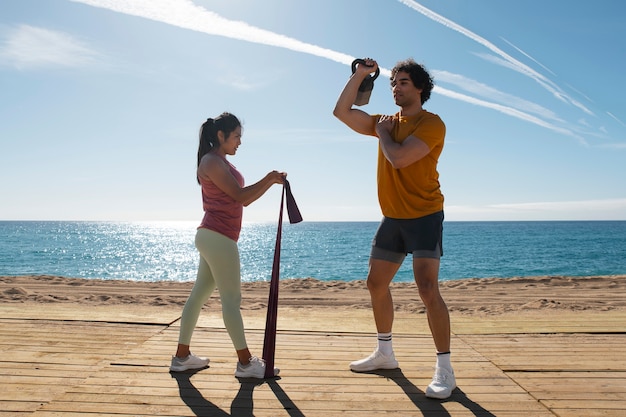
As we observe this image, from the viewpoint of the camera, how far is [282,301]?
28.1 feet

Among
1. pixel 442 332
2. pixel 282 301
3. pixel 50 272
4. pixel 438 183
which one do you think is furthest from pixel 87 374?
pixel 50 272

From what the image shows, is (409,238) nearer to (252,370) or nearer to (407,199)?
(407,199)

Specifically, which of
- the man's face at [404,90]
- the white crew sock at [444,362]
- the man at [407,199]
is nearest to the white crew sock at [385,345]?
the man at [407,199]

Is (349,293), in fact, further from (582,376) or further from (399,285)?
(582,376)

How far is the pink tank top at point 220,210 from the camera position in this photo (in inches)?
126

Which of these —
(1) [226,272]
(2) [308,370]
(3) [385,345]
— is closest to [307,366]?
(2) [308,370]

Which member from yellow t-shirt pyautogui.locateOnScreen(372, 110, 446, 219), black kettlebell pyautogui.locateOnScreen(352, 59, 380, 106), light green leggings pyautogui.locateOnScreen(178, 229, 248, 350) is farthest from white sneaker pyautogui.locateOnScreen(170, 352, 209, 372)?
black kettlebell pyautogui.locateOnScreen(352, 59, 380, 106)

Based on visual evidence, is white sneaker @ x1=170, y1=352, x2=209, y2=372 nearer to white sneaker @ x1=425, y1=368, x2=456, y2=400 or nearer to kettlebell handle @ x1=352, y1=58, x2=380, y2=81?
white sneaker @ x1=425, y1=368, x2=456, y2=400

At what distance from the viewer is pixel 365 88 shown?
338 cm

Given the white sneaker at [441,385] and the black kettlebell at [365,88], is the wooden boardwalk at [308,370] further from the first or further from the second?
the black kettlebell at [365,88]

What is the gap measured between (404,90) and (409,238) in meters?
0.96

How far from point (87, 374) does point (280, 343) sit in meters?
1.48

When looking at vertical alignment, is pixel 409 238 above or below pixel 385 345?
above

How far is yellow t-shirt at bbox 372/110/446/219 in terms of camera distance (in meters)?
3.05
